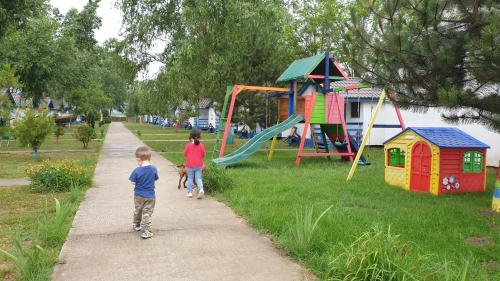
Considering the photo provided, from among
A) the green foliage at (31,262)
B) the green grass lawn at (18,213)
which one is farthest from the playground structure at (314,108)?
the green foliage at (31,262)

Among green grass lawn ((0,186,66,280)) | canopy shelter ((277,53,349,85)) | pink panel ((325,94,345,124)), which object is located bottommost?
green grass lawn ((0,186,66,280))

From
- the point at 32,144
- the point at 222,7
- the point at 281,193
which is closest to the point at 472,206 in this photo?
the point at 281,193

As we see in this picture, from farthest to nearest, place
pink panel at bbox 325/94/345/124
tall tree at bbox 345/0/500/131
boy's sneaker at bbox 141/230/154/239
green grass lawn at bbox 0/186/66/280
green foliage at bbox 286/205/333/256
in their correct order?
pink panel at bbox 325/94/345/124 < tall tree at bbox 345/0/500/131 < boy's sneaker at bbox 141/230/154/239 < green grass lawn at bbox 0/186/66/280 < green foliage at bbox 286/205/333/256

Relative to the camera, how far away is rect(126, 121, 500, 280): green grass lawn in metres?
5.47

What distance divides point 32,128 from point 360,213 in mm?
13131

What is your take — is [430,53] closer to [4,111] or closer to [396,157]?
[396,157]

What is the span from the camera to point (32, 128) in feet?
54.5

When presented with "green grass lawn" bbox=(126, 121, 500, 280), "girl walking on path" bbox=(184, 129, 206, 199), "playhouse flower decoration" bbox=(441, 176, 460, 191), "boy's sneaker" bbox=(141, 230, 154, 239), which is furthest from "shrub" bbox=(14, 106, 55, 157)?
"playhouse flower decoration" bbox=(441, 176, 460, 191)

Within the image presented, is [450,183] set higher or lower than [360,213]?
higher

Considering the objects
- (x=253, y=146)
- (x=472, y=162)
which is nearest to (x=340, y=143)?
(x=253, y=146)

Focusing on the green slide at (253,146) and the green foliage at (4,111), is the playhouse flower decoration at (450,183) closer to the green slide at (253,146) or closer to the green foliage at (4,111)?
the green slide at (253,146)

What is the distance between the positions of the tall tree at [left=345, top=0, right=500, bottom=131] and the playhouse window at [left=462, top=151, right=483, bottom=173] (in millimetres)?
3677

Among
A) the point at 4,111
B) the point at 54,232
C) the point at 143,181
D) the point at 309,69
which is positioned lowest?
the point at 54,232

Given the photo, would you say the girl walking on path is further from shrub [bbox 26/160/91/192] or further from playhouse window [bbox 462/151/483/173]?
playhouse window [bbox 462/151/483/173]
